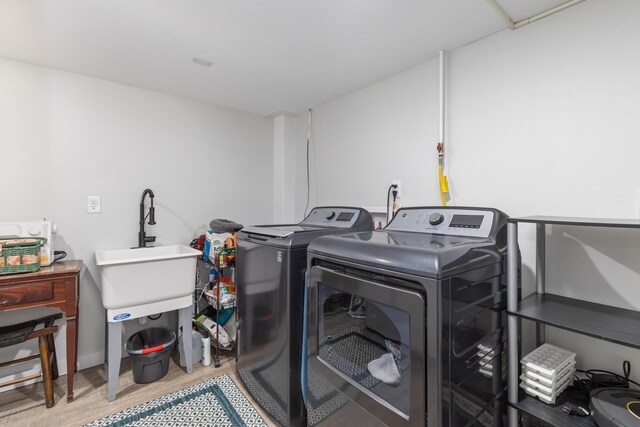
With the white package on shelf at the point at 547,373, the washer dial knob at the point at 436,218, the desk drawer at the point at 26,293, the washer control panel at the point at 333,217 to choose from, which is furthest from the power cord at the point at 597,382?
the desk drawer at the point at 26,293

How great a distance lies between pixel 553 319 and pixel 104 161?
9.39 ft

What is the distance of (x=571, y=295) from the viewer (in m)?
1.38

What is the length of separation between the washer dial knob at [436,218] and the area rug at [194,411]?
1447 mm

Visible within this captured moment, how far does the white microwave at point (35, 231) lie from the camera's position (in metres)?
1.84

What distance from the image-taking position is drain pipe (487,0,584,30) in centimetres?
137

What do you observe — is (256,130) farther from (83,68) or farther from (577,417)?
(577,417)

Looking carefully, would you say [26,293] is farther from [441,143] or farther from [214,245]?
[441,143]

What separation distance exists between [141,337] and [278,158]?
1.95m

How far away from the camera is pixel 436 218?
1.59 meters

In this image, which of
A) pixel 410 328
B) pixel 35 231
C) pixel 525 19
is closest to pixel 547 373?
pixel 410 328

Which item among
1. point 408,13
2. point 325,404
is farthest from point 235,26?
point 325,404

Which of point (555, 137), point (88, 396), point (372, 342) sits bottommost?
point (88, 396)

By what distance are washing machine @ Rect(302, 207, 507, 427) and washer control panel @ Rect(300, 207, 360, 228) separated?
687 millimetres

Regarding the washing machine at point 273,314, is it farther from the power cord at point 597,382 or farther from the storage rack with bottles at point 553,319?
the power cord at point 597,382
